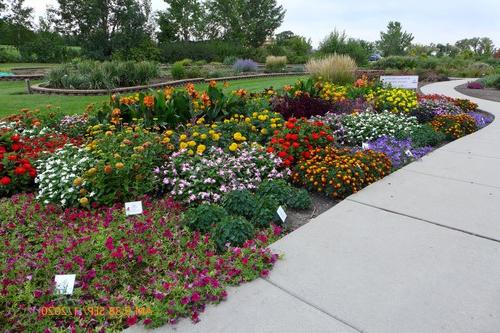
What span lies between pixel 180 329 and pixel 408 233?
6.48ft

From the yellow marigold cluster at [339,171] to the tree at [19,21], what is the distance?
29.1m

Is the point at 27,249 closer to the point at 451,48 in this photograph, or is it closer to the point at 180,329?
the point at 180,329

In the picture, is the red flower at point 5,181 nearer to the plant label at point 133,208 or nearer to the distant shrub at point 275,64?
the plant label at point 133,208

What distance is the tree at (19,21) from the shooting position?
26406mm

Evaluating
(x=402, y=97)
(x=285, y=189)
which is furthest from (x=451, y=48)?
(x=285, y=189)

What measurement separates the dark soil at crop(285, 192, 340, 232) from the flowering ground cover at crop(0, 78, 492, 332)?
0.07m

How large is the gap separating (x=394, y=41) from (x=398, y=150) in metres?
32.3

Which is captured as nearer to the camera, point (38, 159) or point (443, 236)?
point (443, 236)

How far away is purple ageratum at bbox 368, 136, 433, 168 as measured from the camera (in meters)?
4.88

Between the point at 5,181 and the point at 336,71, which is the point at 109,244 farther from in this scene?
the point at 336,71

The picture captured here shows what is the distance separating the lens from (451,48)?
4103 centimetres

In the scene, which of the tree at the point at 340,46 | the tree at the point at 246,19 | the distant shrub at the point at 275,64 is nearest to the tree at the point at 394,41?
the tree at the point at 246,19
